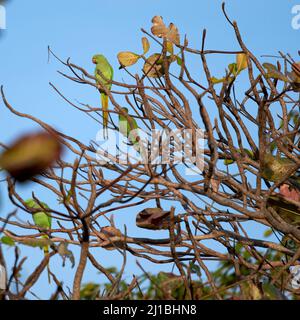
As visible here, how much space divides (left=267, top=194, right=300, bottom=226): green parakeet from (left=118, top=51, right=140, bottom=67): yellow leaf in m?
0.57

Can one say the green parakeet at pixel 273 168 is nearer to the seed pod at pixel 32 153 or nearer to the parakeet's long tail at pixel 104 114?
the parakeet's long tail at pixel 104 114

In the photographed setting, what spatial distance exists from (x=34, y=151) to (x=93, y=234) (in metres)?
1.00

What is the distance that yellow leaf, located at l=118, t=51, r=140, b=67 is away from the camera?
1.69 metres

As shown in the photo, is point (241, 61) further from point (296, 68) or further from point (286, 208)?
point (286, 208)

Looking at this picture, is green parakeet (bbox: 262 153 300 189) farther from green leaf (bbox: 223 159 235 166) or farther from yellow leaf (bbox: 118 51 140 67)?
yellow leaf (bbox: 118 51 140 67)

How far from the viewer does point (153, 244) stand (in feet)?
4.41

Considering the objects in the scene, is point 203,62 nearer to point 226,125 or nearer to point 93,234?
point 226,125

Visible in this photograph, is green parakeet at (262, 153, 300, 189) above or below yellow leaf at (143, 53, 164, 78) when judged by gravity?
below

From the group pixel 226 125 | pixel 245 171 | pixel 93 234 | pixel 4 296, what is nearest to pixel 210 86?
pixel 226 125

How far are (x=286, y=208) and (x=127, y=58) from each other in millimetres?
636

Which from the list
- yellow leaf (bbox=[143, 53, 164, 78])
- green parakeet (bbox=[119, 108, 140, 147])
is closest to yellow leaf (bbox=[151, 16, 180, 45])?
yellow leaf (bbox=[143, 53, 164, 78])

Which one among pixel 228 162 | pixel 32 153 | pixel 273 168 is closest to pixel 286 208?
pixel 273 168

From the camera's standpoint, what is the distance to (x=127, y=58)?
170 cm
